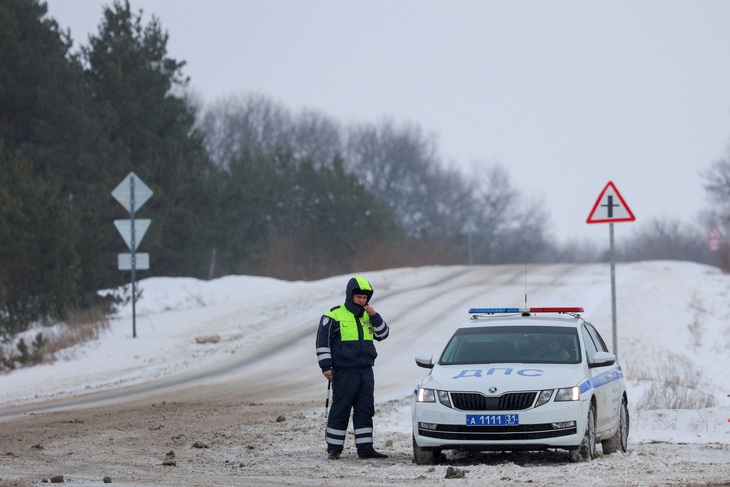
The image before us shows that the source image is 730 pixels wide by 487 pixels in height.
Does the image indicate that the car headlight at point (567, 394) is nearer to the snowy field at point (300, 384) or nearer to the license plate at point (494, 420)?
the license plate at point (494, 420)

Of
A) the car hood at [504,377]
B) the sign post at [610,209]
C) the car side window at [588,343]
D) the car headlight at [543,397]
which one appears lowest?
the car headlight at [543,397]

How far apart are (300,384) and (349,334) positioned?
27.9ft

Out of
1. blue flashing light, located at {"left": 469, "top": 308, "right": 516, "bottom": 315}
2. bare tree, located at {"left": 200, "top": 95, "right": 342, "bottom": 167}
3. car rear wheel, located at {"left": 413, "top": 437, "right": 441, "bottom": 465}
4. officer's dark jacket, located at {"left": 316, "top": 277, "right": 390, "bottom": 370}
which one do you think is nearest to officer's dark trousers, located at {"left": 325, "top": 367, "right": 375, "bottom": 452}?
officer's dark jacket, located at {"left": 316, "top": 277, "right": 390, "bottom": 370}

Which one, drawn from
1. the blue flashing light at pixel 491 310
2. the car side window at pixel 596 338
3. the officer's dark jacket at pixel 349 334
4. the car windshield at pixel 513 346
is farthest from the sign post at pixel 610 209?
the officer's dark jacket at pixel 349 334

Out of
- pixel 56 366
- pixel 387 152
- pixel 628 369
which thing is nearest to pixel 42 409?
pixel 56 366

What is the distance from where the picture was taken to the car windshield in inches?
455

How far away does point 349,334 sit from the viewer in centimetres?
1175

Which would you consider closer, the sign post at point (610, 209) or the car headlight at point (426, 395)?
the car headlight at point (426, 395)

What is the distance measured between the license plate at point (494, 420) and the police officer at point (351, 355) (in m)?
1.50

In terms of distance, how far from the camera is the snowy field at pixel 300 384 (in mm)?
10297

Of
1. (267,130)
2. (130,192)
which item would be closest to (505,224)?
(267,130)

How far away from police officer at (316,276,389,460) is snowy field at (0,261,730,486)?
0.46m

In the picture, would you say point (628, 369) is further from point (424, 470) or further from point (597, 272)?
point (597, 272)

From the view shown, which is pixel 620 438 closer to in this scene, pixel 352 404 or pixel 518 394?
pixel 518 394
